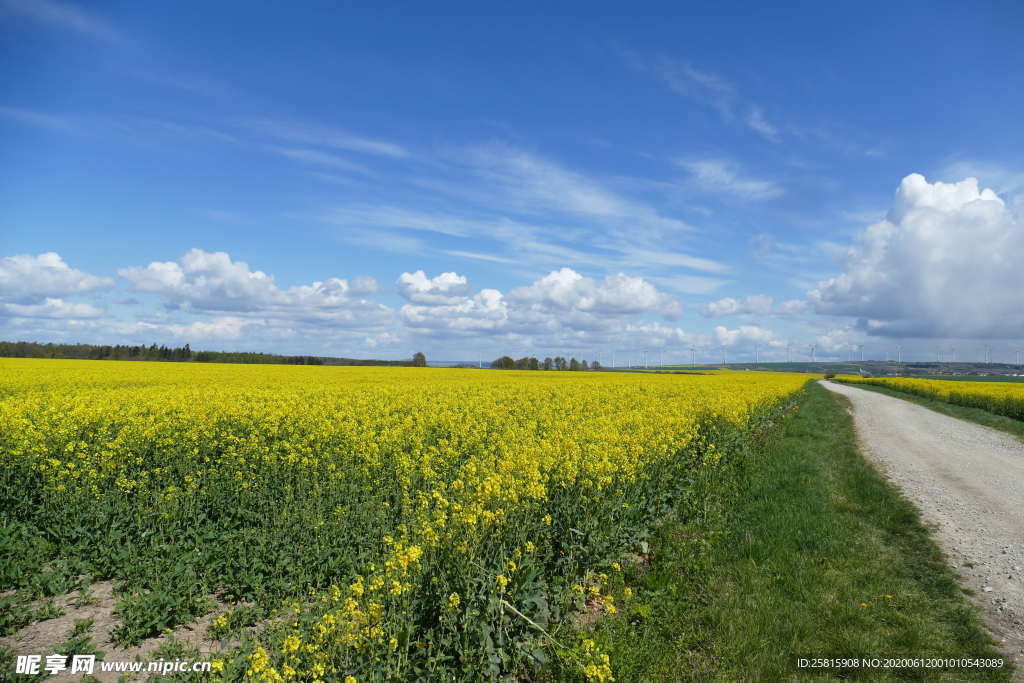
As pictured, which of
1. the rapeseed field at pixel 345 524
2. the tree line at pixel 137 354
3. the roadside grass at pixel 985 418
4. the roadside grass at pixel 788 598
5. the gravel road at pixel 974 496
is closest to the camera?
the rapeseed field at pixel 345 524

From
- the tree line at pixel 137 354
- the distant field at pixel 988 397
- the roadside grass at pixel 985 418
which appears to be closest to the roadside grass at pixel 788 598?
the roadside grass at pixel 985 418

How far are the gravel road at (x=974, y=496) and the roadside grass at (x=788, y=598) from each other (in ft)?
0.90

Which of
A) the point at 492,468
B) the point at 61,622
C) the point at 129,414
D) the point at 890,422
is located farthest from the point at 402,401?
the point at 890,422

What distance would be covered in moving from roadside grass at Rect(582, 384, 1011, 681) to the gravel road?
10.8 inches

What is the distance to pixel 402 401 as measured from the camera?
16250mm

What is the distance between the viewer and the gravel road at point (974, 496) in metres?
6.29

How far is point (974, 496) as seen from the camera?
1085 cm

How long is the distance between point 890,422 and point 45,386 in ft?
121

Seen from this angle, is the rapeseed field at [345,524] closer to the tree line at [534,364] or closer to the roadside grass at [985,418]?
the roadside grass at [985,418]

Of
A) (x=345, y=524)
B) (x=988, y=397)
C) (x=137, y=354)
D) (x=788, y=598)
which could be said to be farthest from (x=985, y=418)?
(x=137, y=354)

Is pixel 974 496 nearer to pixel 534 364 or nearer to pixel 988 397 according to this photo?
pixel 988 397

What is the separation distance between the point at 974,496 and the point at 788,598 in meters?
7.84

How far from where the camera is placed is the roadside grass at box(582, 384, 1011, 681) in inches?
193

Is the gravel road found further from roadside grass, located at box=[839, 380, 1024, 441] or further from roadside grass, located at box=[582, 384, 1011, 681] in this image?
roadside grass, located at box=[839, 380, 1024, 441]
